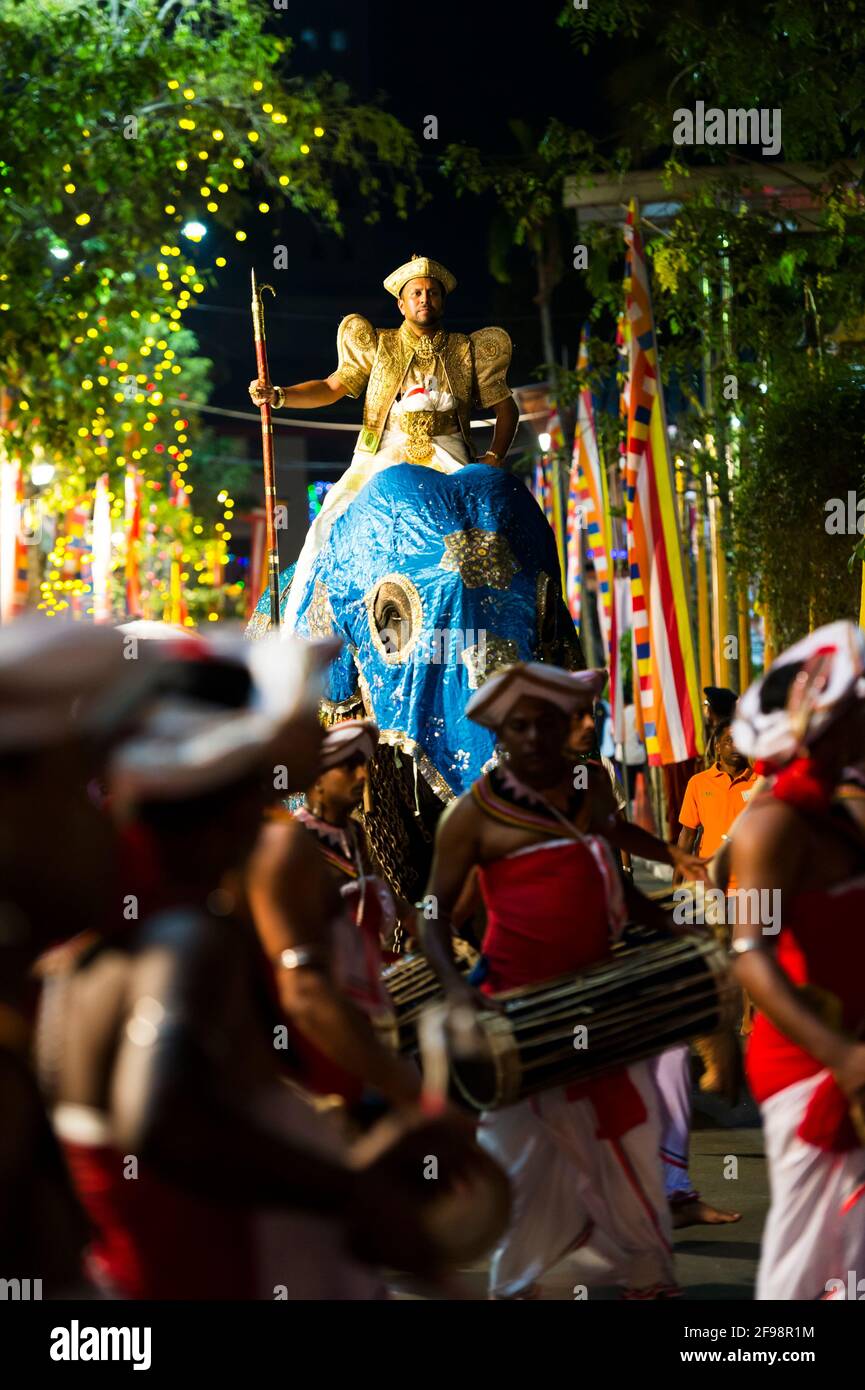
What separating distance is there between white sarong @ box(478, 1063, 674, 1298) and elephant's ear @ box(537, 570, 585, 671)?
13.4 feet

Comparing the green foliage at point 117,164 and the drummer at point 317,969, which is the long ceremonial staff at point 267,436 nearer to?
the green foliage at point 117,164

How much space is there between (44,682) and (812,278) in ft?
43.2

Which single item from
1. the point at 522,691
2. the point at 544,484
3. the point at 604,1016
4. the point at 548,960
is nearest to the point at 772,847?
the point at 604,1016

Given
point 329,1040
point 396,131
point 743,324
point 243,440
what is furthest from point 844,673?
point 243,440

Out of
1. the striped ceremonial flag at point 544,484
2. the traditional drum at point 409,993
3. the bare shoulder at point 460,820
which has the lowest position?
the traditional drum at point 409,993

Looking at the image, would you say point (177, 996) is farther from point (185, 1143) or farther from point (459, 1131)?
point (459, 1131)

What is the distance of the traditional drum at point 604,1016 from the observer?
18.7ft

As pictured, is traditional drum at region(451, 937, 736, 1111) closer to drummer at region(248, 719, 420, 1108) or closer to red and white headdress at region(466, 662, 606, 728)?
drummer at region(248, 719, 420, 1108)

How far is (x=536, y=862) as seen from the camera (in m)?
6.42

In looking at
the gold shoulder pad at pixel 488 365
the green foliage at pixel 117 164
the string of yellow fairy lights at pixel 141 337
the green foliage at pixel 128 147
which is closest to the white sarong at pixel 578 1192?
the gold shoulder pad at pixel 488 365

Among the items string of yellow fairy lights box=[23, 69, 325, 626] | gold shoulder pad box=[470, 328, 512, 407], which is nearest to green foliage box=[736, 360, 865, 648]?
string of yellow fairy lights box=[23, 69, 325, 626]

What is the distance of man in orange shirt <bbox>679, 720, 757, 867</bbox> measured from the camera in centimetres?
1138

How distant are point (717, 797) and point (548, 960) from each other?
5.28 m

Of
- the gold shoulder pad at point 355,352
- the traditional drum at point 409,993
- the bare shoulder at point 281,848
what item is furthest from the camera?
the gold shoulder pad at point 355,352
